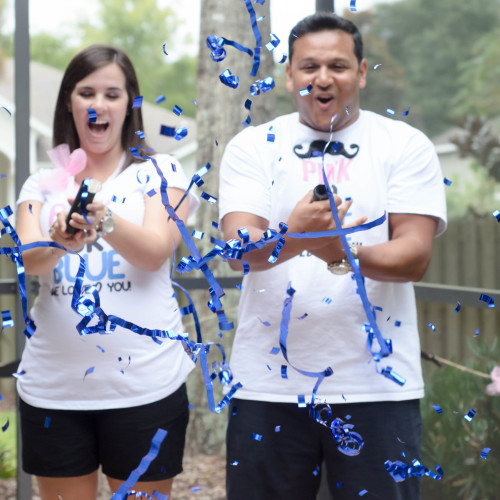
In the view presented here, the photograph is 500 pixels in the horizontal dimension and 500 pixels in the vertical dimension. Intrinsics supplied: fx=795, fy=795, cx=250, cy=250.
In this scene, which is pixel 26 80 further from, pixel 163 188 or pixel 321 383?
pixel 321 383

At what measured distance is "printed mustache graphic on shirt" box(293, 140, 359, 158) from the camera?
1.88 meters

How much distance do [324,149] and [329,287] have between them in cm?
33

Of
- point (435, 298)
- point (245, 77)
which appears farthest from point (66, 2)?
point (435, 298)

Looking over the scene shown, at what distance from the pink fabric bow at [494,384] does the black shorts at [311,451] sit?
902 millimetres

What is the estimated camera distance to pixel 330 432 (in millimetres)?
1817

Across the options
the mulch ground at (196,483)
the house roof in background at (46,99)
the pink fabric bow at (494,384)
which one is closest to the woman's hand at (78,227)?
the pink fabric bow at (494,384)

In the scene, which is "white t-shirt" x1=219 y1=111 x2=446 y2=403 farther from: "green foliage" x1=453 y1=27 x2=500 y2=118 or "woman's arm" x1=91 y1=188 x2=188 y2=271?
"green foliage" x1=453 y1=27 x2=500 y2=118

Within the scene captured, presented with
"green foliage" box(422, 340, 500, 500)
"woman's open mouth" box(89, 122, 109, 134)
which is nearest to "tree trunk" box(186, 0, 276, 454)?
"green foliage" box(422, 340, 500, 500)

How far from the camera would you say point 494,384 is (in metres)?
2.68

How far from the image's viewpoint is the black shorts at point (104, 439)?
1867 mm

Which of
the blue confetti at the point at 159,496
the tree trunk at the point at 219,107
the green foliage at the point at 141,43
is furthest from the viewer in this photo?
the green foliage at the point at 141,43

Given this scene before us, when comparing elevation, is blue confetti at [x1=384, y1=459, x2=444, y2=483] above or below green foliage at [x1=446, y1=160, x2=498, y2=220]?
below

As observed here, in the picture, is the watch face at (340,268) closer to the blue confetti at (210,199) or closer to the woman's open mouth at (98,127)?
the blue confetti at (210,199)

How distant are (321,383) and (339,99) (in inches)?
26.2
